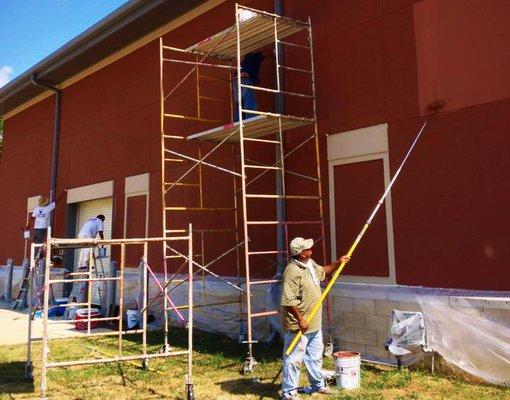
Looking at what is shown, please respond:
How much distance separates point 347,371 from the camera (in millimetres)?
5852

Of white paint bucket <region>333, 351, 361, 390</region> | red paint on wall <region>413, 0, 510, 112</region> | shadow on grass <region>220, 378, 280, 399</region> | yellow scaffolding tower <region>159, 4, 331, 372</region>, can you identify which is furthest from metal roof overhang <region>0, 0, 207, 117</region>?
white paint bucket <region>333, 351, 361, 390</region>

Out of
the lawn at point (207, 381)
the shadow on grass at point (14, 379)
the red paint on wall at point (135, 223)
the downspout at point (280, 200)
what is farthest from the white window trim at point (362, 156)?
the red paint on wall at point (135, 223)

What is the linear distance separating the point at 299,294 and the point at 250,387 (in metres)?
1.46

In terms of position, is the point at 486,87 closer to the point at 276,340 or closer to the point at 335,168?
the point at 335,168

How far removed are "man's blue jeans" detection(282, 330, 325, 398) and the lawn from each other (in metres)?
0.28

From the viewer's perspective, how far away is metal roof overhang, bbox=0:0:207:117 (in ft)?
37.4

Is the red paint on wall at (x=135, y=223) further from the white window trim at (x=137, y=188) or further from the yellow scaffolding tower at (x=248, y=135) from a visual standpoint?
the yellow scaffolding tower at (x=248, y=135)

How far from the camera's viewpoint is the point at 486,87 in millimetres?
6426

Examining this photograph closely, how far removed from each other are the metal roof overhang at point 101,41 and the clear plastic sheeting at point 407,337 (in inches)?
312

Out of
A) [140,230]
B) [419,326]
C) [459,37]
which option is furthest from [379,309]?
[140,230]

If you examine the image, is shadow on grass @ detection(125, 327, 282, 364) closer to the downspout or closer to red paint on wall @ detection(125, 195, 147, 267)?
the downspout

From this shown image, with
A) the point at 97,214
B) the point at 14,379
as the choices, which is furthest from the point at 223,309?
the point at 97,214

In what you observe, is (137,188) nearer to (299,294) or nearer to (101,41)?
(101,41)

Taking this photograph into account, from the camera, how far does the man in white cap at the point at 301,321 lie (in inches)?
215
